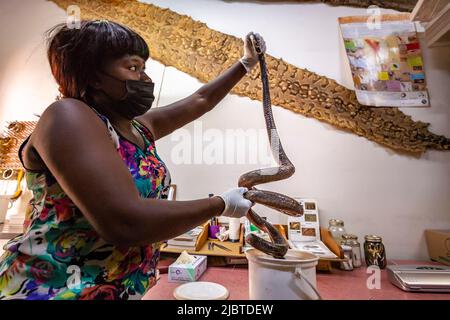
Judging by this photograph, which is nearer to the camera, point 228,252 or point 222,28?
point 228,252

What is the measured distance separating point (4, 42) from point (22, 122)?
0.67m

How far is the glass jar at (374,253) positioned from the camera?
1.21 metres

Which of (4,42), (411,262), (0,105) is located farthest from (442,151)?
(4,42)

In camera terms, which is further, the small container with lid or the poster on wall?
the poster on wall

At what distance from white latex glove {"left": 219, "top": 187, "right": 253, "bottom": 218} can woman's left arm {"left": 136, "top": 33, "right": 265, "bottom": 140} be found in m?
0.40

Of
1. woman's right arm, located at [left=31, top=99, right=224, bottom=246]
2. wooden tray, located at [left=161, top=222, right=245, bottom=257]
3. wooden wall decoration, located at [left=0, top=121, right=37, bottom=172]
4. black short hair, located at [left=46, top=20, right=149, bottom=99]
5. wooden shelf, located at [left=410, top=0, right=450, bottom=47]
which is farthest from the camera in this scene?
wooden wall decoration, located at [left=0, top=121, right=37, bottom=172]

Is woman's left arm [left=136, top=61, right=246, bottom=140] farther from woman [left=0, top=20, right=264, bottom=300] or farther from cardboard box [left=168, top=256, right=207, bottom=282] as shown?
cardboard box [left=168, top=256, right=207, bottom=282]

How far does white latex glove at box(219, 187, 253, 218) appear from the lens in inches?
27.4

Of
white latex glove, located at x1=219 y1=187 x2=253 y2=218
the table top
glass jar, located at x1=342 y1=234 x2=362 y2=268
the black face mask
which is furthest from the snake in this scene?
glass jar, located at x1=342 y1=234 x2=362 y2=268

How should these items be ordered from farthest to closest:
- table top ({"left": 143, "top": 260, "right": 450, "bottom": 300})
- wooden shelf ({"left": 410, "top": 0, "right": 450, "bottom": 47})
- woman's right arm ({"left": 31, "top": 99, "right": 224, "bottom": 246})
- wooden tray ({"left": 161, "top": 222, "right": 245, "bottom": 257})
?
wooden shelf ({"left": 410, "top": 0, "right": 450, "bottom": 47})
wooden tray ({"left": 161, "top": 222, "right": 245, "bottom": 257})
table top ({"left": 143, "top": 260, "right": 450, "bottom": 300})
woman's right arm ({"left": 31, "top": 99, "right": 224, "bottom": 246})

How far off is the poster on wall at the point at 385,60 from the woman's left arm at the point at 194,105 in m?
0.75

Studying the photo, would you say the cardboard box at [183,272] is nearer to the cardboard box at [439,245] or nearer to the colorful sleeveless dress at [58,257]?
the colorful sleeveless dress at [58,257]
